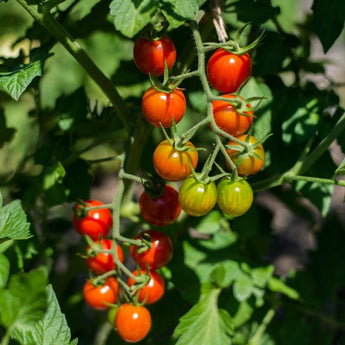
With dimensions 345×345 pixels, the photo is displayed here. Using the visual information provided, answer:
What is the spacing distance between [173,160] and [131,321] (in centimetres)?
33

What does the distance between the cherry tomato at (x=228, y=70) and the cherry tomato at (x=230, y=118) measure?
25 mm

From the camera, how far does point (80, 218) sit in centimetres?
108

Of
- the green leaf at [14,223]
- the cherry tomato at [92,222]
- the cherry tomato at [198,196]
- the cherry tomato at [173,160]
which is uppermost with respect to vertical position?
the green leaf at [14,223]

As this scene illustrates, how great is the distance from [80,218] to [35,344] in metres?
0.32

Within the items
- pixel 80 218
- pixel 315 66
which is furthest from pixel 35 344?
pixel 315 66

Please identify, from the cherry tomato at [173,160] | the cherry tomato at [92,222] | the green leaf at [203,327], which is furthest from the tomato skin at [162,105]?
the green leaf at [203,327]

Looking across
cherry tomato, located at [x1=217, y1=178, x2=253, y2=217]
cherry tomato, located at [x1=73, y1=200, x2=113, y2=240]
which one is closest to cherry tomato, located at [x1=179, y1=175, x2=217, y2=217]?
cherry tomato, located at [x1=217, y1=178, x2=253, y2=217]

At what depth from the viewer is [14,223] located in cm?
92

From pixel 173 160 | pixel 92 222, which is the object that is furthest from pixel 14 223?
pixel 173 160

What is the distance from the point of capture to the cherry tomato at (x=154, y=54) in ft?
2.92

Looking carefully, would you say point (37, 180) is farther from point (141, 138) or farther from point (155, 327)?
point (155, 327)

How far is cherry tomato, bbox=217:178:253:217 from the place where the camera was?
2.67 ft

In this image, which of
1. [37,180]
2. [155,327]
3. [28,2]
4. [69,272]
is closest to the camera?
[28,2]

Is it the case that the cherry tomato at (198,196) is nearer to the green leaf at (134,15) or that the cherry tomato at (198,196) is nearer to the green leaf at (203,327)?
the green leaf at (134,15)
